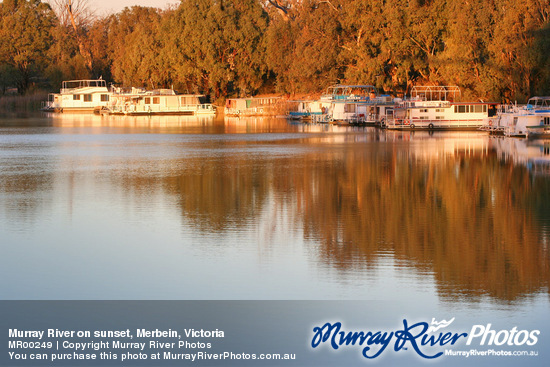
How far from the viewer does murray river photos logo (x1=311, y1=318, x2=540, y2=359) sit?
31.3 ft

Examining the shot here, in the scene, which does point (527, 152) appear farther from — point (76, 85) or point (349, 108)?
point (76, 85)

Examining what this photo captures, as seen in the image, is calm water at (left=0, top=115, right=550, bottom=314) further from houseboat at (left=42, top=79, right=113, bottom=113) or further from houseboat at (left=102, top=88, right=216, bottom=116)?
houseboat at (left=42, top=79, right=113, bottom=113)

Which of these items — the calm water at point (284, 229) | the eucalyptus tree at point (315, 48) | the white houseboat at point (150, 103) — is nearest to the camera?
the calm water at point (284, 229)

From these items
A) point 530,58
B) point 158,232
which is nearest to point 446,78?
point 530,58

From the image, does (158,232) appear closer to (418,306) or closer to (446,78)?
(418,306)

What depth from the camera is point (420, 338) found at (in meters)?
9.80

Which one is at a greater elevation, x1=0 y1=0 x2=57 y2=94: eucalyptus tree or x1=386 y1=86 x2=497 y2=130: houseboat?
x1=0 y1=0 x2=57 y2=94: eucalyptus tree

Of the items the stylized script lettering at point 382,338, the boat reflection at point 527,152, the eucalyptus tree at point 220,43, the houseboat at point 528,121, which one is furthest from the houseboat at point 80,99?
the stylized script lettering at point 382,338

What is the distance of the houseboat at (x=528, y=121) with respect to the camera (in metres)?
39.0

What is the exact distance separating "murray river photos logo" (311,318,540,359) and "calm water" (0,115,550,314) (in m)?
0.70

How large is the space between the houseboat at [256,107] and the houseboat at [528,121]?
3317 cm

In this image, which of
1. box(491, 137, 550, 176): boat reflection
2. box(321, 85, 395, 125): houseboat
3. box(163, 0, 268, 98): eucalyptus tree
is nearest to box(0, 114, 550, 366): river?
box(491, 137, 550, 176): boat reflection

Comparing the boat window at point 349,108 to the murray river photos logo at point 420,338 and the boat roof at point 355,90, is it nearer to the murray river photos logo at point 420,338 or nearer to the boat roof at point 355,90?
the boat roof at point 355,90

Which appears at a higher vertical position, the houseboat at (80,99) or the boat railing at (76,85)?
the boat railing at (76,85)
